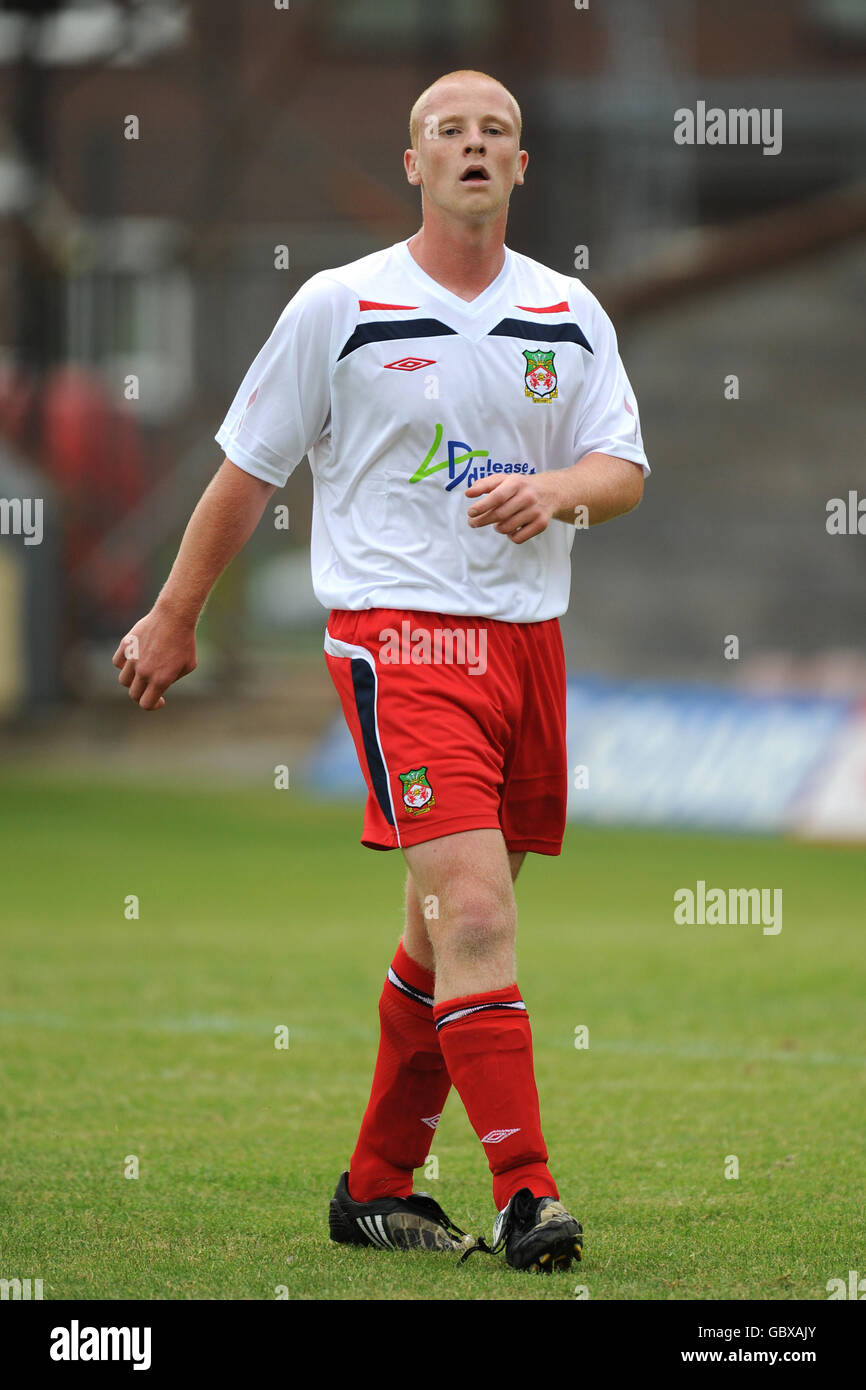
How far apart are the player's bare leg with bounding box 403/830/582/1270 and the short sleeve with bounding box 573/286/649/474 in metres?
0.97

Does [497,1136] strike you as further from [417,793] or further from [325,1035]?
[325,1035]

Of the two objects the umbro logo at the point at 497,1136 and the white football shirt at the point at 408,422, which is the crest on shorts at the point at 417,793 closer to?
the white football shirt at the point at 408,422

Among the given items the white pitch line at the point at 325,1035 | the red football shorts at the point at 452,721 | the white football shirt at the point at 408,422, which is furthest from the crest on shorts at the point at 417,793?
the white pitch line at the point at 325,1035

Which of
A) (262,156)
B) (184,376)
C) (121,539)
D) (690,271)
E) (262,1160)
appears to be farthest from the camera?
(262,156)

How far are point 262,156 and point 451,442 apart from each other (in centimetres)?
2945

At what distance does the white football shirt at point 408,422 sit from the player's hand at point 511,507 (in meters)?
0.21

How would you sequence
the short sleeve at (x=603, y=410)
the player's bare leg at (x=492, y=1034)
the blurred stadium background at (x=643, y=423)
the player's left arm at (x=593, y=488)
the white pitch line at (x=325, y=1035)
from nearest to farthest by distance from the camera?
the player's bare leg at (x=492, y=1034)
the player's left arm at (x=593, y=488)
the short sleeve at (x=603, y=410)
the white pitch line at (x=325, y=1035)
the blurred stadium background at (x=643, y=423)

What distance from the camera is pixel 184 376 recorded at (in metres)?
30.4

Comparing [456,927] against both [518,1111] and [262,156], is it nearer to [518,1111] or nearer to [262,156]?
[518,1111]

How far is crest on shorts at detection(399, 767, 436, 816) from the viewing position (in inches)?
164

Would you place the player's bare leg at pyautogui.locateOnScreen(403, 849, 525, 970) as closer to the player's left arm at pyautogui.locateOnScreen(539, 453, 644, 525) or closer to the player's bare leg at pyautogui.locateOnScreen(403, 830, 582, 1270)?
the player's bare leg at pyautogui.locateOnScreen(403, 830, 582, 1270)

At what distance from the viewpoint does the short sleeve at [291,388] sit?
171 inches
